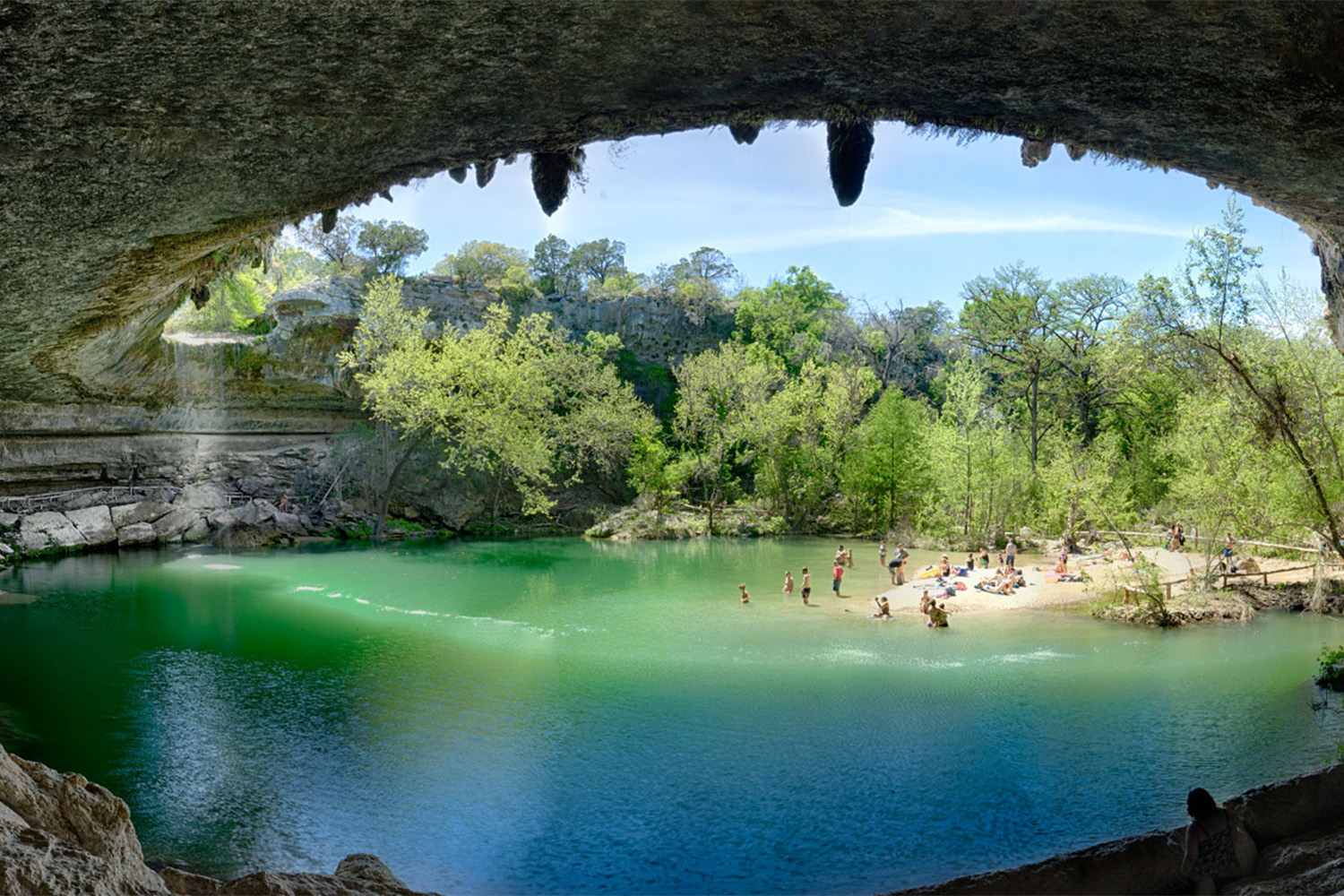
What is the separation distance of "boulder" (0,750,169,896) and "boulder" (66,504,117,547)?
31055 millimetres

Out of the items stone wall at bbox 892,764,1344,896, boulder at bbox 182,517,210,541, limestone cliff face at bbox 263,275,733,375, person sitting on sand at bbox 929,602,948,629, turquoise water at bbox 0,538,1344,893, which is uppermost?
limestone cliff face at bbox 263,275,733,375

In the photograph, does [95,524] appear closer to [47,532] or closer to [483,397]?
[47,532]

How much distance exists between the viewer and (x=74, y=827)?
4.68 metres

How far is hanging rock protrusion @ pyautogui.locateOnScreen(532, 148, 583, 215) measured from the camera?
666 cm

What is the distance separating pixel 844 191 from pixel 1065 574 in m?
22.8

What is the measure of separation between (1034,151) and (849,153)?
56.9 inches

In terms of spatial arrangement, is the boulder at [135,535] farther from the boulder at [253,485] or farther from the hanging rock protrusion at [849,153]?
the hanging rock protrusion at [849,153]

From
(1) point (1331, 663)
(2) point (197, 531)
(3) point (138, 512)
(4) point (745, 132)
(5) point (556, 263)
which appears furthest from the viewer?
(5) point (556, 263)

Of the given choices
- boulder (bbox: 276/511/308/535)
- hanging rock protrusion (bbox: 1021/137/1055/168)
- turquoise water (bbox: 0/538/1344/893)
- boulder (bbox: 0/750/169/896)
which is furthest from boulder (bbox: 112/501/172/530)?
hanging rock protrusion (bbox: 1021/137/1055/168)

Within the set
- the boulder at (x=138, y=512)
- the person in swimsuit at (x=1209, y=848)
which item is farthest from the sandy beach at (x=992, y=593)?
the boulder at (x=138, y=512)

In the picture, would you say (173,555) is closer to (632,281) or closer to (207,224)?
(207,224)

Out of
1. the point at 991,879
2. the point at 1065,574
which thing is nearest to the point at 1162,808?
the point at 991,879

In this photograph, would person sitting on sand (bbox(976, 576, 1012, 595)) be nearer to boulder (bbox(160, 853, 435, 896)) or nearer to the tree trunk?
Result: boulder (bbox(160, 853, 435, 896))

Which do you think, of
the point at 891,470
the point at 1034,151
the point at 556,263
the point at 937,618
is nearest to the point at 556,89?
the point at 1034,151
